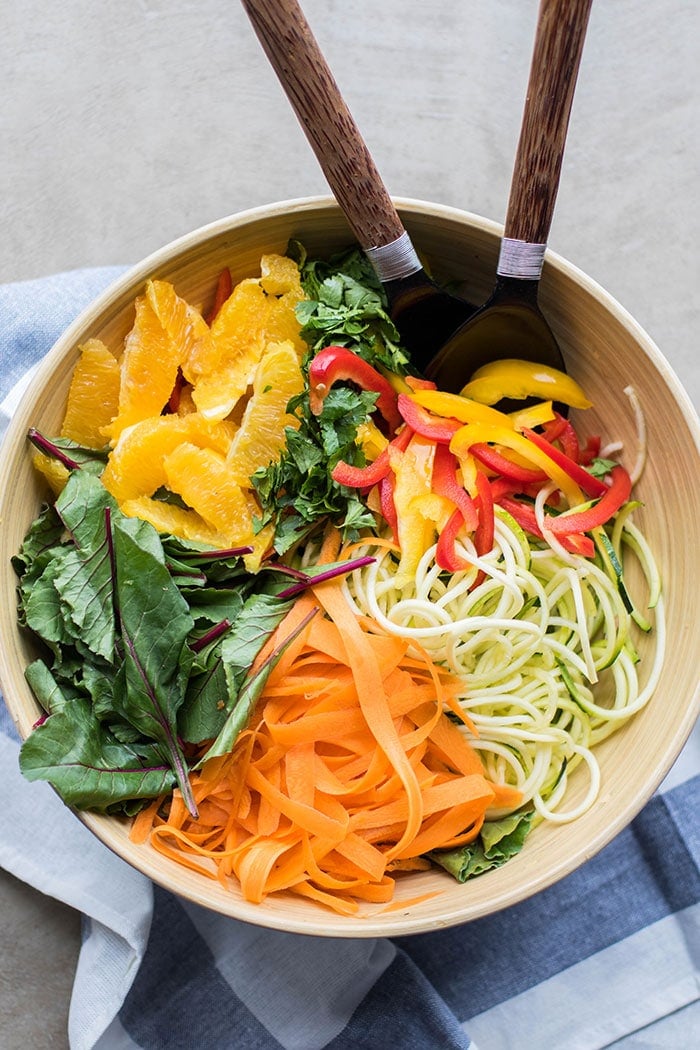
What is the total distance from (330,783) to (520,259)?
1140mm

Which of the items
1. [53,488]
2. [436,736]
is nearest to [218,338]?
[53,488]

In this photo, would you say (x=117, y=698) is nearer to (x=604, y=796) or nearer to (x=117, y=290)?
(x=117, y=290)

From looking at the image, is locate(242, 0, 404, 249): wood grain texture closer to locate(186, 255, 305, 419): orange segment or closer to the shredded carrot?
locate(186, 255, 305, 419): orange segment

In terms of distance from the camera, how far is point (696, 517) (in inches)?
76.2

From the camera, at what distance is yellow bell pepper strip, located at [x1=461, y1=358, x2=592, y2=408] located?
2031 mm

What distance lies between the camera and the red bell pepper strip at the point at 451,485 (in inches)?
76.5

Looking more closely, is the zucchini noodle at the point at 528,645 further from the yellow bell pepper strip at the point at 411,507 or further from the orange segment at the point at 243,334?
the orange segment at the point at 243,334

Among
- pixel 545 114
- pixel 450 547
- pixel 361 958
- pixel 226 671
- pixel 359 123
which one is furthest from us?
pixel 359 123

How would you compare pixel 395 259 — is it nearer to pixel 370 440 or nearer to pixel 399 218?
pixel 399 218

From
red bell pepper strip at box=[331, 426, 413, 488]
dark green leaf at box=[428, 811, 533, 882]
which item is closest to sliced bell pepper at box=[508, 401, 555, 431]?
red bell pepper strip at box=[331, 426, 413, 488]

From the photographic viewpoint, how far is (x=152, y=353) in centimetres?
197

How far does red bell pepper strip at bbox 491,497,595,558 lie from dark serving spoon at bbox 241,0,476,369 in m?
0.39

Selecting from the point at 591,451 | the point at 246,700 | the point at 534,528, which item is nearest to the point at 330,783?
the point at 246,700

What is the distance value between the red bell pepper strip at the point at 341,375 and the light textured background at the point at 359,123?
96 centimetres
